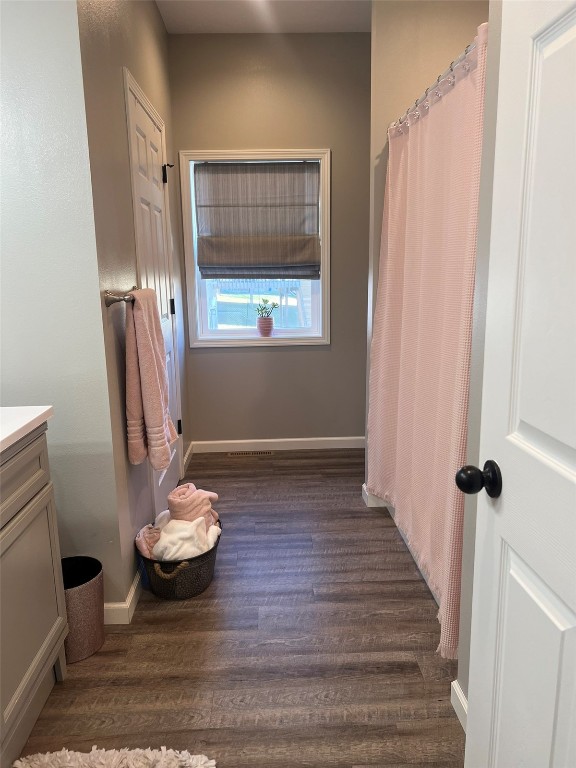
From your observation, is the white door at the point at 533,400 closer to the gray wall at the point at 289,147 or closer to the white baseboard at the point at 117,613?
the white baseboard at the point at 117,613

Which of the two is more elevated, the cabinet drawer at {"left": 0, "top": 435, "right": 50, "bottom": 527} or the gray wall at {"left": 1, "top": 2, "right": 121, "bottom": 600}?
the gray wall at {"left": 1, "top": 2, "right": 121, "bottom": 600}

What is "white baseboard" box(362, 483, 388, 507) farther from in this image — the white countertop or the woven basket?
the white countertop

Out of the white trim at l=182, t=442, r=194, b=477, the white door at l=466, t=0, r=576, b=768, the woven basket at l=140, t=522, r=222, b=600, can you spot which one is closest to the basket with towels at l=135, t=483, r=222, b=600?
the woven basket at l=140, t=522, r=222, b=600

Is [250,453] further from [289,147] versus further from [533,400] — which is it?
[533,400]

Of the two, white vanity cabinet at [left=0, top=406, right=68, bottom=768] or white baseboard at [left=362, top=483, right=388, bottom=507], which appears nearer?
white vanity cabinet at [left=0, top=406, right=68, bottom=768]

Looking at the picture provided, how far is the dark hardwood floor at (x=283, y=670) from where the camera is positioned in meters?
1.56

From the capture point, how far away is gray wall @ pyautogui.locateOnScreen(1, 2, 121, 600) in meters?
1.72

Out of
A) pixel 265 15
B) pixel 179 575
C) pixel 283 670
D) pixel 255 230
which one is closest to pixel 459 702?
pixel 283 670

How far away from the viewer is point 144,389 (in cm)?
208

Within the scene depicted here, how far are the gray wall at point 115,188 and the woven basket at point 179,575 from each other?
99 mm

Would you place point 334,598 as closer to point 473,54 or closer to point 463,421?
point 463,421

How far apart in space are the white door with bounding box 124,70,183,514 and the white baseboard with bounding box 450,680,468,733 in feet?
5.18

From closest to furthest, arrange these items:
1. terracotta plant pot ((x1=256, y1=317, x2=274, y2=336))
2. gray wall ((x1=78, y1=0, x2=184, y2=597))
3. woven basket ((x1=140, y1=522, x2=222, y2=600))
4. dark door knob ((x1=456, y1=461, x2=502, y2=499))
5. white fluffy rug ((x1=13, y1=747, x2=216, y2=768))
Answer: dark door knob ((x1=456, y1=461, x2=502, y2=499))
white fluffy rug ((x1=13, y1=747, x2=216, y2=768))
gray wall ((x1=78, y1=0, x2=184, y2=597))
woven basket ((x1=140, y1=522, x2=222, y2=600))
terracotta plant pot ((x1=256, y1=317, x2=274, y2=336))

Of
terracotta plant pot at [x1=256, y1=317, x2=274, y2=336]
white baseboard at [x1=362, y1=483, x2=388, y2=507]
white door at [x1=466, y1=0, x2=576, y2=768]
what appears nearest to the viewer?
white door at [x1=466, y1=0, x2=576, y2=768]
